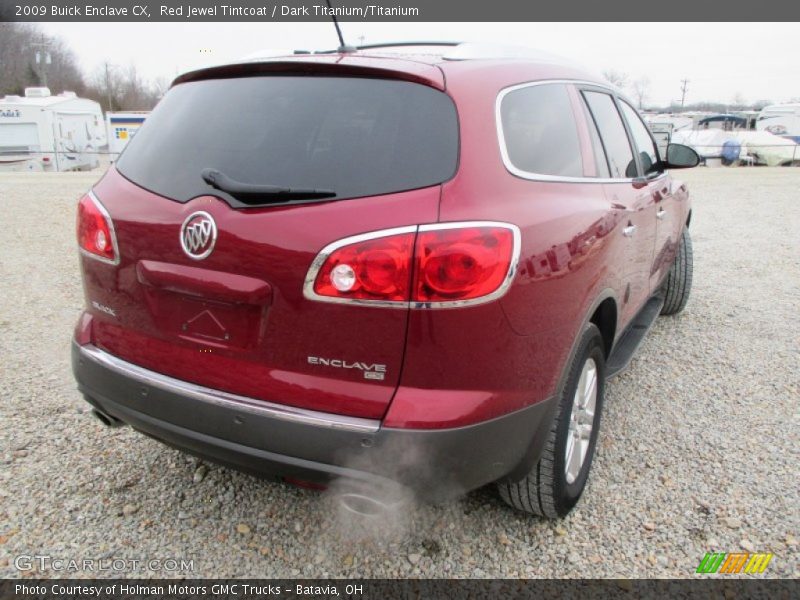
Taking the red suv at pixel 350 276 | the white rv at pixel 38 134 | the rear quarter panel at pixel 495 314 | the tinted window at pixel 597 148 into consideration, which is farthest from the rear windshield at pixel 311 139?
the white rv at pixel 38 134

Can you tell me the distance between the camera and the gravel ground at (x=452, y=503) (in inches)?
90.1

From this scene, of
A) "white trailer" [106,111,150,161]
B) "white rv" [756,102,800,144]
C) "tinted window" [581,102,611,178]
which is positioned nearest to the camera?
"tinted window" [581,102,611,178]

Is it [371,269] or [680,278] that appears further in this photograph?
[680,278]

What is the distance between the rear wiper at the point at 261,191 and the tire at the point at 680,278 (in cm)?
399

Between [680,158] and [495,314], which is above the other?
[680,158]

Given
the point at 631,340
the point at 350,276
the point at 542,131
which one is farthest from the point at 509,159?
the point at 631,340

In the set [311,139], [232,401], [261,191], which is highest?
[311,139]

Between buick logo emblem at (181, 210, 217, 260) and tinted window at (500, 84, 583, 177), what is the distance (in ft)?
3.23

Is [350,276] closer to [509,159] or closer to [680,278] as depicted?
[509,159]

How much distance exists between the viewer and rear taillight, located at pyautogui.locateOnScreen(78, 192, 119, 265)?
214cm

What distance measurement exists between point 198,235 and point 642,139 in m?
3.13

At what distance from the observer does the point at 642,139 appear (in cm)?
398

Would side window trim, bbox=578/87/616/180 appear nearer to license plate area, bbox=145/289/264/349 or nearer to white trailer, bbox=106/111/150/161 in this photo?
license plate area, bbox=145/289/264/349

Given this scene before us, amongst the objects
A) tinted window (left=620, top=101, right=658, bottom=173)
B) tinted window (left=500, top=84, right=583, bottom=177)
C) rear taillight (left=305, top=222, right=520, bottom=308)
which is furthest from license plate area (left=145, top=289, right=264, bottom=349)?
tinted window (left=620, top=101, right=658, bottom=173)
